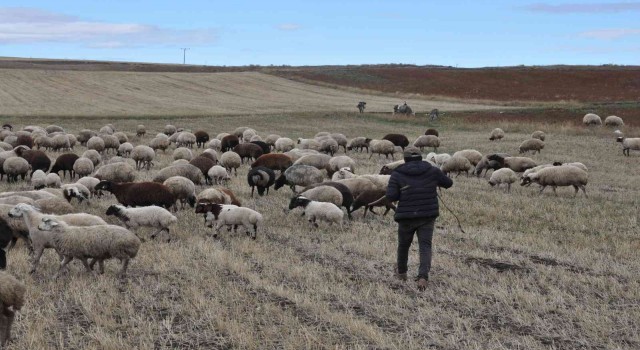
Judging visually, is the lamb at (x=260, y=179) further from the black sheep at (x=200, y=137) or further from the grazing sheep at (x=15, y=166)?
the black sheep at (x=200, y=137)

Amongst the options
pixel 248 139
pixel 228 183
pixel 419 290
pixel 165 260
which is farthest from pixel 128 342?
pixel 248 139

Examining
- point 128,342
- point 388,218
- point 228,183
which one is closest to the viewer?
point 128,342

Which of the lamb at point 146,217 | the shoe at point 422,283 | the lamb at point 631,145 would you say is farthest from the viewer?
the lamb at point 631,145

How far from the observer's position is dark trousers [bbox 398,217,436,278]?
953cm

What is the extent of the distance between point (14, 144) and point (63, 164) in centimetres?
806

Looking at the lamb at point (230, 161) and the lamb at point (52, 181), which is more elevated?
the lamb at point (230, 161)

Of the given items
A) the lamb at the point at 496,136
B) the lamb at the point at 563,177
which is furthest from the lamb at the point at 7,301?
the lamb at the point at 496,136

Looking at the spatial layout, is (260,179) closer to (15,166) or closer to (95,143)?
(15,166)

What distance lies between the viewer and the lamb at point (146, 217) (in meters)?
12.3

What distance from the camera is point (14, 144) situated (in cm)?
2698

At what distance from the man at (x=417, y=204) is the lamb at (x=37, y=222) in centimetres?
545

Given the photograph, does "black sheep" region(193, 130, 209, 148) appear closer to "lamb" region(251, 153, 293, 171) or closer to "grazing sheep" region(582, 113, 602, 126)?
"lamb" region(251, 153, 293, 171)

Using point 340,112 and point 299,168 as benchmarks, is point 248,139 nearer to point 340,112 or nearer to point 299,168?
point 299,168

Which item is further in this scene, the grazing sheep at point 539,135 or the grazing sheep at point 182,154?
the grazing sheep at point 539,135
